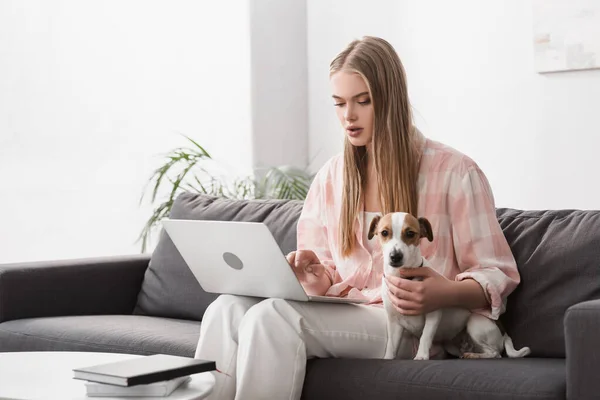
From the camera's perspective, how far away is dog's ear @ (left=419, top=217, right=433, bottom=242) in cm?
211

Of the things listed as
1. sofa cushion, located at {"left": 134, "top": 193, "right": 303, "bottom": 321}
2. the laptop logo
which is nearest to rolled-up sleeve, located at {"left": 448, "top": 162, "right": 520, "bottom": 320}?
the laptop logo

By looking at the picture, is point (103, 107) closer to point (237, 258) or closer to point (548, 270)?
point (237, 258)

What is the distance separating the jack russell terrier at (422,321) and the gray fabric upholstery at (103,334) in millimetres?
599

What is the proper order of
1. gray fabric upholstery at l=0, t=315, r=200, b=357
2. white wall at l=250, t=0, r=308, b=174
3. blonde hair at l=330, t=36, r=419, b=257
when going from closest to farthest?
blonde hair at l=330, t=36, r=419, b=257
gray fabric upholstery at l=0, t=315, r=200, b=357
white wall at l=250, t=0, r=308, b=174

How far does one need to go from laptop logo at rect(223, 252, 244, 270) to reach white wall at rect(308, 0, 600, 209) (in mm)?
1802

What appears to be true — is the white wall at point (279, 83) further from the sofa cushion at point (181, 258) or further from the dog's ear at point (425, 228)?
the dog's ear at point (425, 228)

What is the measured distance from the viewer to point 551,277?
226 centimetres

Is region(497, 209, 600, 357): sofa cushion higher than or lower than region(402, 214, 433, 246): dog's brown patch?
lower

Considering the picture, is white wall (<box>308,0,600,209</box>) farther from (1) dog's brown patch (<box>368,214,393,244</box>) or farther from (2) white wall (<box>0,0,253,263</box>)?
(1) dog's brown patch (<box>368,214,393,244</box>)

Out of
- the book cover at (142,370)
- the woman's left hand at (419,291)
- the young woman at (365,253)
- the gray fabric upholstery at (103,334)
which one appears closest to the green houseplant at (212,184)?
the gray fabric upholstery at (103,334)

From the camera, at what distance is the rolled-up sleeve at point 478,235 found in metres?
2.21

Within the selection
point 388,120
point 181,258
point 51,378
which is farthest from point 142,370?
point 181,258

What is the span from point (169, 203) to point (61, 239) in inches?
25.3

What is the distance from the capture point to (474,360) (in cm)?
210
